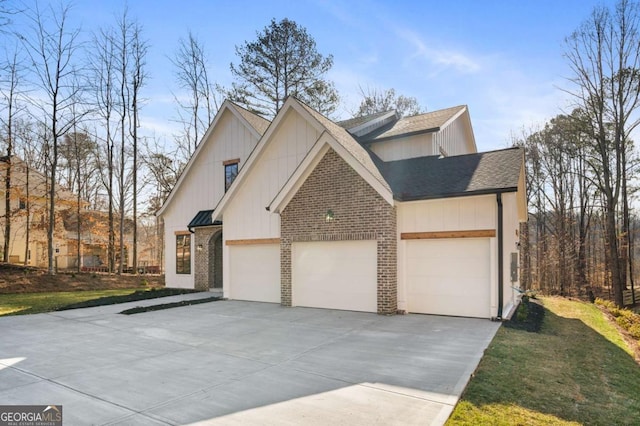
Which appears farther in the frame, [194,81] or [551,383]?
[194,81]

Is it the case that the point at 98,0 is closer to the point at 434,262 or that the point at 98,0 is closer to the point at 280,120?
the point at 280,120

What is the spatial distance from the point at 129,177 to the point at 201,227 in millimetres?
15453

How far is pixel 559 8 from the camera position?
12.3 metres

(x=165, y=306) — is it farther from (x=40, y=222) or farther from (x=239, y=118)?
(x=40, y=222)

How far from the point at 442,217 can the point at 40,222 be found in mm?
26672

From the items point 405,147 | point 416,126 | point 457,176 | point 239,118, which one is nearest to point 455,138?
point 416,126

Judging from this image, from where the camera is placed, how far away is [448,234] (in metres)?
9.98

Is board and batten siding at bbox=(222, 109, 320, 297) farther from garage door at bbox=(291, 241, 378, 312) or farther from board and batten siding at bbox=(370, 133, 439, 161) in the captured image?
board and batten siding at bbox=(370, 133, 439, 161)

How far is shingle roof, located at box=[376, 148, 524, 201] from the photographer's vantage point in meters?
9.75

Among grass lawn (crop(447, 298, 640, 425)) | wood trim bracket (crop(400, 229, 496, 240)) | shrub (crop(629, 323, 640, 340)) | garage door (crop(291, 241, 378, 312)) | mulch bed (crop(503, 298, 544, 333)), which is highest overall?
wood trim bracket (crop(400, 229, 496, 240))

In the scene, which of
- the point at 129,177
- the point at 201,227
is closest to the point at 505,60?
the point at 201,227

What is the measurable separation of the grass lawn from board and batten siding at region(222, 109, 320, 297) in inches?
317

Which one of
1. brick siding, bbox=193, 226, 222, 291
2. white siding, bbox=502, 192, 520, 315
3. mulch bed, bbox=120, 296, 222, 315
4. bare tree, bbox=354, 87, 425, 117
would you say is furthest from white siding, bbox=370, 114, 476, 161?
bare tree, bbox=354, 87, 425, 117

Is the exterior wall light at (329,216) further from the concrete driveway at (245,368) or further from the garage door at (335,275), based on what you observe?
the concrete driveway at (245,368)
